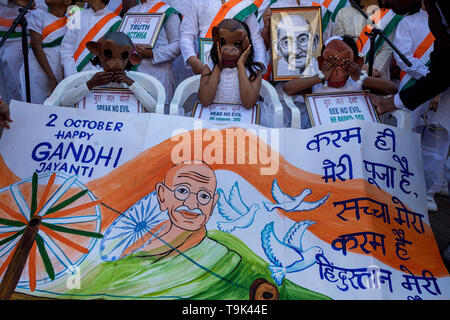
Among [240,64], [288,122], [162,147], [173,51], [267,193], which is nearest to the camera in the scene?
[267,193]

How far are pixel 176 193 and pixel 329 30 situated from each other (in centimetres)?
250

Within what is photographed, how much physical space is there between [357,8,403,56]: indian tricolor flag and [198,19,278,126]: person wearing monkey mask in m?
1.28

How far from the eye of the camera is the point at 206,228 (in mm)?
1921

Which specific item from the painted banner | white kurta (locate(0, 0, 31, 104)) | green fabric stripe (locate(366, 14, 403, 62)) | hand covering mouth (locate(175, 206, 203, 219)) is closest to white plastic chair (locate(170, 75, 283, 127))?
the painted banner

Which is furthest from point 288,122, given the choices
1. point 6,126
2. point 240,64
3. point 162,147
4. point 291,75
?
point 6,126

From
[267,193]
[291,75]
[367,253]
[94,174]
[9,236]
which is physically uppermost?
[291,75]

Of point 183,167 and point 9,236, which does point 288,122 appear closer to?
point 183,167

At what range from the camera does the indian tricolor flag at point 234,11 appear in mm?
3582

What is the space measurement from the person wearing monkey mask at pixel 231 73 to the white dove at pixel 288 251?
110 centimetres

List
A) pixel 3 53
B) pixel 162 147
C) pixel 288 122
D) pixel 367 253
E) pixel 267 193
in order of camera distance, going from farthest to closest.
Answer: pixel 3 53, pixel 288 122, pixel 162 147, pixel 267 193, pixel 367 253

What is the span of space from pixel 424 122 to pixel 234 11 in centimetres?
188

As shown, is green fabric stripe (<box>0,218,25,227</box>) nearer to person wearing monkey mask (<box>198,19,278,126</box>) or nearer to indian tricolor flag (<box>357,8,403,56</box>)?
person wearing monkey mask (<box>198,19,278,126</box>)

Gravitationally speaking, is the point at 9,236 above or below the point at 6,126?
below

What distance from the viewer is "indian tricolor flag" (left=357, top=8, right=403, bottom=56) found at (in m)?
3.61
